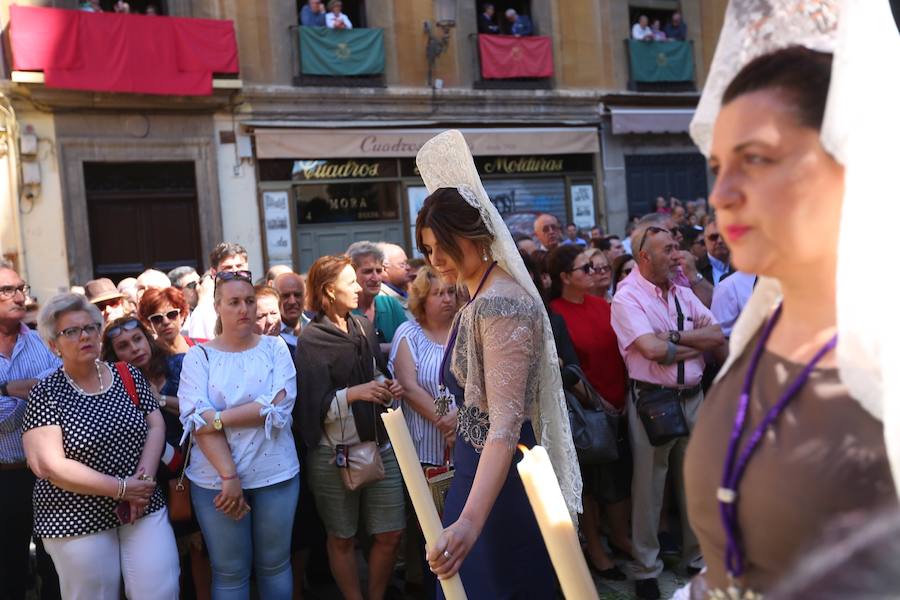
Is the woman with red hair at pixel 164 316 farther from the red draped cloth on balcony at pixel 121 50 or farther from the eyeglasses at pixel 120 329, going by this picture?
the red draped cloth on balcony at pixel 121 50

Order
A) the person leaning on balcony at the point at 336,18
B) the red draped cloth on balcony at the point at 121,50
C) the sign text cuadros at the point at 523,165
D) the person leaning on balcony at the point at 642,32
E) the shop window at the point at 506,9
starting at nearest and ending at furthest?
1. the red draped cloth on balcony at the point at 121,50
2. the person leaning on balcony at the point at 336,18
3. the sign text cuadros at the point at 523,165
4. the shop window at the point at 506,9
5. the person leaning on balcony at the point at 642,32

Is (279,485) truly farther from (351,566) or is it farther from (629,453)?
(629,453)

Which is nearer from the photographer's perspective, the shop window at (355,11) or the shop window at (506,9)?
the shop window at (355,11)

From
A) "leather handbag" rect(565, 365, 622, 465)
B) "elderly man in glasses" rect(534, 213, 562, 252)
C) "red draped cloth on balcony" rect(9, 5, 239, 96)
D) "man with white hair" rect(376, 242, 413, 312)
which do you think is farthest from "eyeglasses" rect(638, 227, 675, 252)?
"red draped cloth on balcony" rect(9, 5, 239, 96)

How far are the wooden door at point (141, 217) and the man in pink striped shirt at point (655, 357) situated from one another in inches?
406

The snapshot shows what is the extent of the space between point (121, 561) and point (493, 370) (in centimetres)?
226

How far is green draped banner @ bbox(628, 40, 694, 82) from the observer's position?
1688cm

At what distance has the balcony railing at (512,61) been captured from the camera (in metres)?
15.5

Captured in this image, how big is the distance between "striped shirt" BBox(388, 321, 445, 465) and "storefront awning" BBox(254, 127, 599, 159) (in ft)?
32.5

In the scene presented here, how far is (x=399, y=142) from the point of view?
15.0 m

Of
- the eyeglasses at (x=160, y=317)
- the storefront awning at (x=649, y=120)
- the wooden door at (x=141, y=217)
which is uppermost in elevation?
the storefront awning at (x=649, y=120)

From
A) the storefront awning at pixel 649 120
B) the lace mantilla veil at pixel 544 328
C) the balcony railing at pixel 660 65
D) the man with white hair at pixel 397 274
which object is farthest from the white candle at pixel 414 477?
the balcony railing at pixel 660 65

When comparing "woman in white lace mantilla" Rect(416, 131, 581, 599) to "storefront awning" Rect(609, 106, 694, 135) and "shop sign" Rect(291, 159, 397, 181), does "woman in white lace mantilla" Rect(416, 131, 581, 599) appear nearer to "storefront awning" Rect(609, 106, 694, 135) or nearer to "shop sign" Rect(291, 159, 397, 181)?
"shop sign" Rect(291, 159, 397, 181)

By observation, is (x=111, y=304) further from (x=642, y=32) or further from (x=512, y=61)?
(x=642, y=32)
